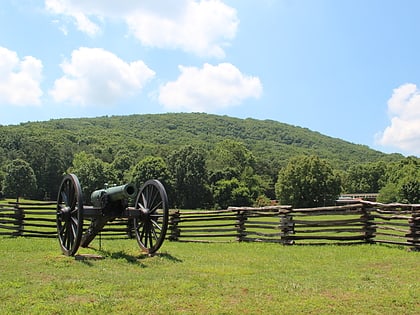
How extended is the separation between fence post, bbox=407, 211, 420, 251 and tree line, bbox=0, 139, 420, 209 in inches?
2006

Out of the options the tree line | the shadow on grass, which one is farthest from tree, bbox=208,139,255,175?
the shadow on grass

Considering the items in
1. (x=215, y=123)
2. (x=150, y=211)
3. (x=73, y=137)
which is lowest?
(x=150, y=211)

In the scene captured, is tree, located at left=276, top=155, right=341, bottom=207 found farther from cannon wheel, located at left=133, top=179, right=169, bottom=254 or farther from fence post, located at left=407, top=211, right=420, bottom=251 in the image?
cannon wheel, located at left=133, top=179, right=169, bottom=254

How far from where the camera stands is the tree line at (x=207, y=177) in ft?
219

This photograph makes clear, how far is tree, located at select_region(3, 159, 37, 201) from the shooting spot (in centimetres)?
7144

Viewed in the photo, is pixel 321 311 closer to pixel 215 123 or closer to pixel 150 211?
pixel 150 211

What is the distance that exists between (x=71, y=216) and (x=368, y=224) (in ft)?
27.9

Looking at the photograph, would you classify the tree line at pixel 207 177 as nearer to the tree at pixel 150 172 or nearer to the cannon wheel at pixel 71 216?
the tree at pixel 150 172

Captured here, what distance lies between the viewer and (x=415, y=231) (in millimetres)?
12188

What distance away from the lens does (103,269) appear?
941cm

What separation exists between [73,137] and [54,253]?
98736 mm

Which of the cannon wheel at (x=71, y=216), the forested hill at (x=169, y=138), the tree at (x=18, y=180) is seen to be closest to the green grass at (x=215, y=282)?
the cannon wheel at (x=71, y=216)

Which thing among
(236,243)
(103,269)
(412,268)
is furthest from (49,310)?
(236,243)

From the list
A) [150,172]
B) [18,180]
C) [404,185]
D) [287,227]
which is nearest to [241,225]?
[287,227]
